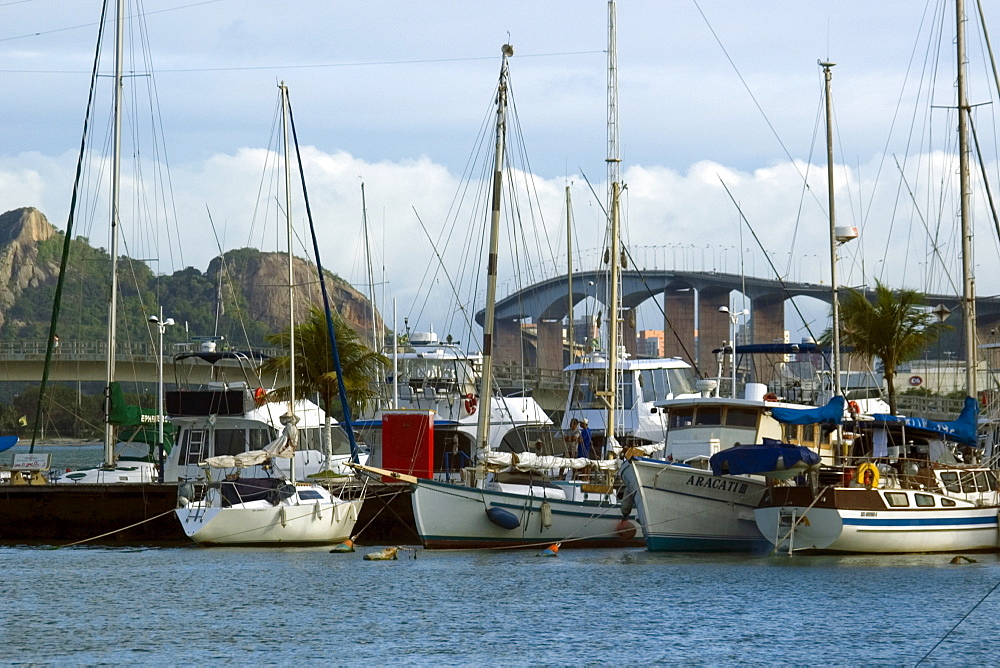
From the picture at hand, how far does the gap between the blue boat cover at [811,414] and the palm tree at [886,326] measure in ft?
48.8

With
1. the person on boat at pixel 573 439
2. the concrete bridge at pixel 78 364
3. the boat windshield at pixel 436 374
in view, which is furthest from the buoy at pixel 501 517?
the concrete bridge at pixel 78 364

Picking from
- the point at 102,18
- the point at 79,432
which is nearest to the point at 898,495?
the point at 102,18

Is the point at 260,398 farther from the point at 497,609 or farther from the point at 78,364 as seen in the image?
the point at 78,364

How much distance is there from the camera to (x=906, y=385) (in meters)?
120

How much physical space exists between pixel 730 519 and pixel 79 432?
152913 mm

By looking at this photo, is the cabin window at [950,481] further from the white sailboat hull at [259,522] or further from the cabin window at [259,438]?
the cabin window at [259,438]

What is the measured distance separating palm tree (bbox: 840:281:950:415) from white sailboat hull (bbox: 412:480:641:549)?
1700cm

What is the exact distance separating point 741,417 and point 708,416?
0.86m

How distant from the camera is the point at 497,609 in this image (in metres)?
26.3

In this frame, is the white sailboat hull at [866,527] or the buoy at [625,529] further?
the buoy at [625,529]

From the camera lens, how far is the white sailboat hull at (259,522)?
117 feet

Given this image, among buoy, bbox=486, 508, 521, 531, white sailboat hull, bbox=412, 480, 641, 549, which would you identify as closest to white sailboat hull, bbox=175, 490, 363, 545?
white sailboat hull, bbox=412, 480, 641, 549

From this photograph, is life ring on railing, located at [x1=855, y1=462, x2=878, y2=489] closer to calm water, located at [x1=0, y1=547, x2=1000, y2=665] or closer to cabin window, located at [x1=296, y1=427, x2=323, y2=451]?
calm water, located at [x1=0, y1=547, x2=1000, y2=665]

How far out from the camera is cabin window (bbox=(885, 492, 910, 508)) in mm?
32000
